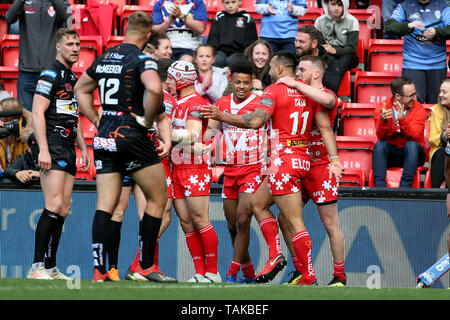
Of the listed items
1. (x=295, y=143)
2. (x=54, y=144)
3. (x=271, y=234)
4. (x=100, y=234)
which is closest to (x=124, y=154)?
(x=100, y=234)

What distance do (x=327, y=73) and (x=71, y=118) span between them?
4.43 meters

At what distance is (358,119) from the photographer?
10.9 meters

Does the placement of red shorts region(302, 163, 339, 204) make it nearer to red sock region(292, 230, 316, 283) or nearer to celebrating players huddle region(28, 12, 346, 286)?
celebrating players huddle region(28, 12, 346, 286)

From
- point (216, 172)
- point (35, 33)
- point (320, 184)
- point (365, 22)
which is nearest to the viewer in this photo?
point (320, 184)

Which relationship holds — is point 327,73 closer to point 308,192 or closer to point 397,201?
point 397,201

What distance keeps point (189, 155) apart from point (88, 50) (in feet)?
16.4

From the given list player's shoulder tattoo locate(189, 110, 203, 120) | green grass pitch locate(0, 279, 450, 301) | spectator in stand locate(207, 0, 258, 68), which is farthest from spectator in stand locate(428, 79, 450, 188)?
green grass pitch locate(0, 279, 450, 301)

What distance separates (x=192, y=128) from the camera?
7.40 m

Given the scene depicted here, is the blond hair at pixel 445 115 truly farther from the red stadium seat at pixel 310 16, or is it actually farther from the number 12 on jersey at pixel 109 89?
the number 12 on jersey at pixel 109 89

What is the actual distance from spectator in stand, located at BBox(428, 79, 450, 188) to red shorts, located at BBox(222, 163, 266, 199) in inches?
97.5

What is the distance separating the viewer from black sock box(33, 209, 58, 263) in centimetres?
710

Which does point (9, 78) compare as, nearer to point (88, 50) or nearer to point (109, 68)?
point (88, 50)

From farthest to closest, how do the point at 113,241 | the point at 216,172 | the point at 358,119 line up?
the point at 358,119 < the point at 216,172 < the point at 113,241
